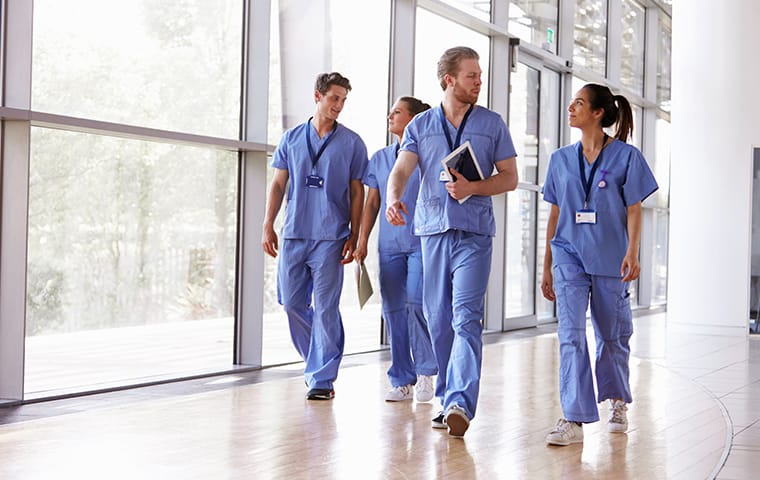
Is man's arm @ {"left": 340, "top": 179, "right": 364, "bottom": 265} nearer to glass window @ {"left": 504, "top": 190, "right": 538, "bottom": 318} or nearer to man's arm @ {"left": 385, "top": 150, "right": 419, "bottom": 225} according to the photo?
man's arm @ {"left": 385, "top": 150, "right": 419, "bottom": 225}

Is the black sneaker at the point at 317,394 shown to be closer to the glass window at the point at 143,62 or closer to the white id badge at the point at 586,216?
the white id badge at the point at 586,216

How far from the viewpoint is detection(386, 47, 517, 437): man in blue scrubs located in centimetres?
383

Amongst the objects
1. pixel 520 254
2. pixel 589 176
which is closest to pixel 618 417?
pixel 589 176

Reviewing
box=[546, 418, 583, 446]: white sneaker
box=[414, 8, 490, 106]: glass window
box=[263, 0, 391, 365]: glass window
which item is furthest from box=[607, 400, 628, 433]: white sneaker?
box=[414, 8, 490, 106]: glass window

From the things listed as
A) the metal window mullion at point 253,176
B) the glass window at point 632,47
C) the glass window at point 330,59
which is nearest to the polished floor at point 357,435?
the metal window mullion at point 253,176

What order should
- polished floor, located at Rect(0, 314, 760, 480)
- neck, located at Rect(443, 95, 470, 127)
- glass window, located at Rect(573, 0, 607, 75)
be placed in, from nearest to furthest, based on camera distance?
polished floor, located at Rect(0, 314, 760, 480) → neck, located at Rect(443, 95, 470, 127) → glass window, located at Rect(573, 0, 607, 75)

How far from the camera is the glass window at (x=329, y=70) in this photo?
645 cm

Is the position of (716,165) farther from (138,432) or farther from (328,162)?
(138,432)

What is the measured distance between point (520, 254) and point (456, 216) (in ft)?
21.4

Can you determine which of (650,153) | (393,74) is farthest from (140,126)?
(650,153)

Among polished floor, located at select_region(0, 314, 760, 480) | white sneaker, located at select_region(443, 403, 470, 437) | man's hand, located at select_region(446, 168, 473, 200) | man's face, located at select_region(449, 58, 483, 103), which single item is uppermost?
man's face, located at select_region(449, 58, 483, 103)

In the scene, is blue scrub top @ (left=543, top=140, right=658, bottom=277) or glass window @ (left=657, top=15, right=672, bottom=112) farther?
glass window @ (left=657, top=15, right=672, bottom=112)

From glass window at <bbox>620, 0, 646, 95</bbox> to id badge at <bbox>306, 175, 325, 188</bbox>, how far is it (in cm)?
905

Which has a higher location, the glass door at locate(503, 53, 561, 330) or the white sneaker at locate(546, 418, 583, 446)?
the glass door at locate(503, 53, 561, 330)
